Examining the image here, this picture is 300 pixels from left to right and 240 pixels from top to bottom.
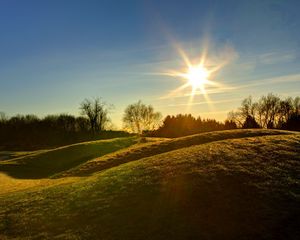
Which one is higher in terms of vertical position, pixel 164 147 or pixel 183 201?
pixel 164 147

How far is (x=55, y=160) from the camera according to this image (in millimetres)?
60656

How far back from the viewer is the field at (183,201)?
17.1 meters

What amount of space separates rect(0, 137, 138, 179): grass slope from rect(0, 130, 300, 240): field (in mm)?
24399

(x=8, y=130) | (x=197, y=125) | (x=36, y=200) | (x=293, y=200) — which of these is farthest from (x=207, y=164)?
(x=8, y=130)

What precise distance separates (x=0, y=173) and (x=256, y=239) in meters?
44.5

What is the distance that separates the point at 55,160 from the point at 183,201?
4466 centimetres

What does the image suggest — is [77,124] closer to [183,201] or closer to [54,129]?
[54,129]

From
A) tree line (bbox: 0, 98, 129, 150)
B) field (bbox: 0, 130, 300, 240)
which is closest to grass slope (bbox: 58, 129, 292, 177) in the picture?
field (bbox: 0, 130, 300, 240)

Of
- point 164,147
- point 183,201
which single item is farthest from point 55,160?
point 183,201

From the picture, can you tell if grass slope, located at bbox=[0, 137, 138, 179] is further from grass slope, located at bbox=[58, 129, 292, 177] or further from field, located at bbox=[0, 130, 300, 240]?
field, located at bbox=[0, 130, 300, 240]

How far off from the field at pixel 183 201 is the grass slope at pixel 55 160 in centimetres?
2440

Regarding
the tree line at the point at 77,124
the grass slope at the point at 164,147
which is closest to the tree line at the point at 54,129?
the tree line at the point at 77,124

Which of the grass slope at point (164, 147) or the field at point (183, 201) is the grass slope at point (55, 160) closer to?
the grass slope at point (164, 147)

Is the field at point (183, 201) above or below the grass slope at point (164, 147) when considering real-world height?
below
